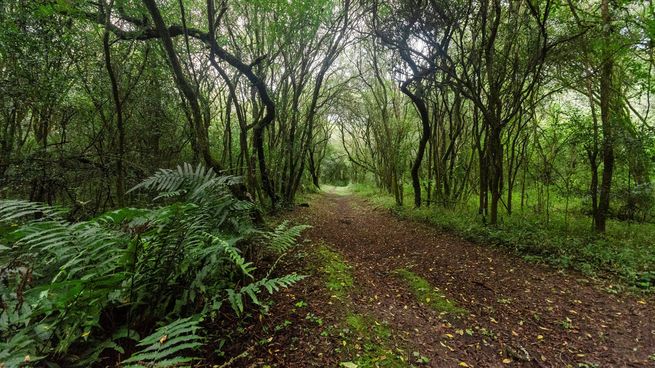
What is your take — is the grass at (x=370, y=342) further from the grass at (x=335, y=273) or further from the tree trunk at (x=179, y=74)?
the tree trunk at (x=179, y=74)

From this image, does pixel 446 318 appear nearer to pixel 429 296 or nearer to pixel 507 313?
pixel 429 296

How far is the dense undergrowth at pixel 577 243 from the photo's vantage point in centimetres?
475

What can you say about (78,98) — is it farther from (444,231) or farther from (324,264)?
(444,231)

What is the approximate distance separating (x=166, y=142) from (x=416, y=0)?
9.62m

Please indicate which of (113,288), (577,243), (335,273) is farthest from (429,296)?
(577,243)

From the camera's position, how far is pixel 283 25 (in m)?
8.62

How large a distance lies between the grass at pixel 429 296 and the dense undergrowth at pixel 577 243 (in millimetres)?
2569

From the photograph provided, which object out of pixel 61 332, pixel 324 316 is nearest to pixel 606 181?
pixel 324 316

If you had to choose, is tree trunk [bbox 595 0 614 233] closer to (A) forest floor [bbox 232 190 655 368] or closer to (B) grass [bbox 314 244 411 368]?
(A) forest floor [bbox 232 190 655 368]

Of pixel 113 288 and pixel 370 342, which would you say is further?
pixel 370 342

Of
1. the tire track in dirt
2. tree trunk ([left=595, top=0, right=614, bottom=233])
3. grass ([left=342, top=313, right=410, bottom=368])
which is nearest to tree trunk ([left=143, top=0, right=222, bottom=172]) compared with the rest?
the tire track in dirt

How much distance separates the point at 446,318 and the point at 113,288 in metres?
3.33

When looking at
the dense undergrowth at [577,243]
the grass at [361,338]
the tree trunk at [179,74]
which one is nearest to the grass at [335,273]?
the grass at [361,338]

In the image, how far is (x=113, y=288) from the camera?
221 cm
